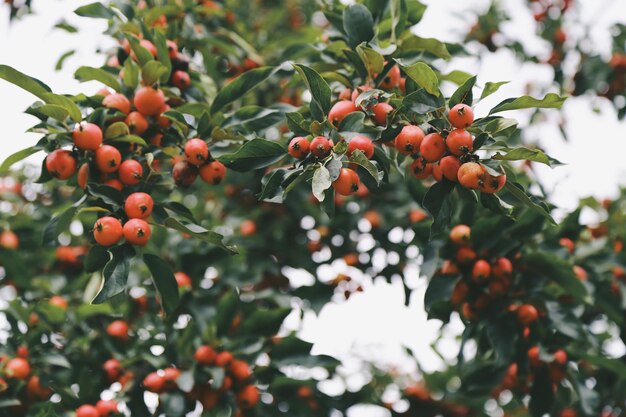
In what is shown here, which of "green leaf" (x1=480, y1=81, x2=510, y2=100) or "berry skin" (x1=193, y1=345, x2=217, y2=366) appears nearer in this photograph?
"green leaf" (x1=480, y1=81, x2=510, y2=100)

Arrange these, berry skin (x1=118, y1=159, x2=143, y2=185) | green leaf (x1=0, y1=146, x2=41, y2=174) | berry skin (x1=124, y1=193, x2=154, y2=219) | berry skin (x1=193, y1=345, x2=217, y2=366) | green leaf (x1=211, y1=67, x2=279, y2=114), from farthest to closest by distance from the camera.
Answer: berry skin (x1=193, y1=345, x2=217, y2=366), green leaf (x1=211, y1=67, x2=279, y2=114), green leaf (x1=0, y1=146, x2=41, y2=174), berry skin (x1=118, y1=159, x2=143, y2=185), berry skin (x1=124, y1=193, x2=154, y2=219)

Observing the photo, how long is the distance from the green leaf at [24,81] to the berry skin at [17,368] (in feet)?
4.69

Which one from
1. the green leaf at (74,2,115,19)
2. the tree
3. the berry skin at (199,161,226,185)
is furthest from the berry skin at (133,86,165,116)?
the green leaf at (74,2,115,19)

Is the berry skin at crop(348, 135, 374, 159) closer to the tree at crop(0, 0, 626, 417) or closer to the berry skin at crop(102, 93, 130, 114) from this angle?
the tree at crop(0, 0, 626, 417)

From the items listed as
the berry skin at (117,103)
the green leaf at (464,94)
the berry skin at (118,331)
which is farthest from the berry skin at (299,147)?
the berry skin at (118,331)

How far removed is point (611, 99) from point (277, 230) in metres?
2.88

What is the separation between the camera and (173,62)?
3.00 metres

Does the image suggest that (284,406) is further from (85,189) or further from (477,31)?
(477,31)

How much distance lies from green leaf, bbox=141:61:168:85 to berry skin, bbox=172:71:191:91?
300 millimetres

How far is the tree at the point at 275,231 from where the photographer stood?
2158mm

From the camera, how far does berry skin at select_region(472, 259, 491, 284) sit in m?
2.96

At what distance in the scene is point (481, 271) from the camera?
9.71 feet

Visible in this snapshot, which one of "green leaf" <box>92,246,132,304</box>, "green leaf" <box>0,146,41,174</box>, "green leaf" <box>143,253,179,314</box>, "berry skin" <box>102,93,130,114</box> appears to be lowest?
"green leaf" <box>143,253,179,314</box>

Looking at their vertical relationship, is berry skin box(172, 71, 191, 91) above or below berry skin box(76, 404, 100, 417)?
above
